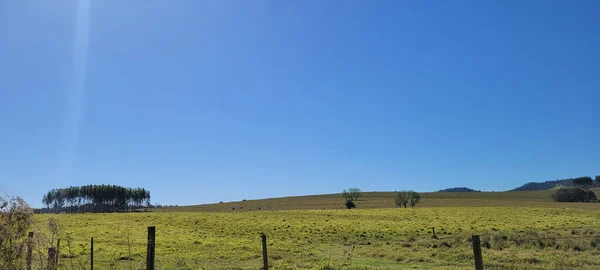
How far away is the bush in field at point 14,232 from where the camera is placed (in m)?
8.72

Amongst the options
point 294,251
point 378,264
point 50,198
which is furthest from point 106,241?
point 50,198

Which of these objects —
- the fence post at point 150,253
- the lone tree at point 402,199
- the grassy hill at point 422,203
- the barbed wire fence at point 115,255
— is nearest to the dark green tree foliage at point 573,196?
the grassy hill at point 422,203

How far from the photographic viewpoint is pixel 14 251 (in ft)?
29.0

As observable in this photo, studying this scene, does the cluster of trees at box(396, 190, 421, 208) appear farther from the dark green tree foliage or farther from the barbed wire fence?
the barbed wire fence

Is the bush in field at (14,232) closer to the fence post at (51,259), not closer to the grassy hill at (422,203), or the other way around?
the fence post at (51,259)

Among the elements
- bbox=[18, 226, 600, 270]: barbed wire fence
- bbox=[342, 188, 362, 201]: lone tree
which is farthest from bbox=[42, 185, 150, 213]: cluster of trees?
bbox=[18, 226, 600, 270]: barbed wire fence

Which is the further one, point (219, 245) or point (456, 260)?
point (219, 245)

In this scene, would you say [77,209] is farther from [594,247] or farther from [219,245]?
[594,247]

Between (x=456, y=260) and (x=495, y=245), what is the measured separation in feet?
25.8

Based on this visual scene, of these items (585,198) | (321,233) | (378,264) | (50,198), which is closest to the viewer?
(378,264)

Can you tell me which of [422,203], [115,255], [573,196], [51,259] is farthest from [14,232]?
[573,196]

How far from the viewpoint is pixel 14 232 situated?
9008 mm

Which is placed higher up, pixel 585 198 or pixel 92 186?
pixel 92 186

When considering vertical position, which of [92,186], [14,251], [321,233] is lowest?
[321,233]
